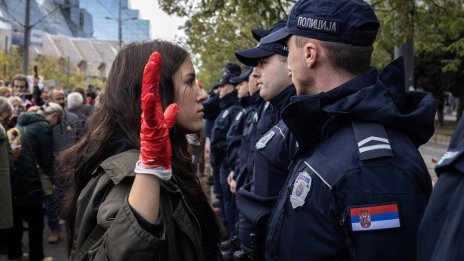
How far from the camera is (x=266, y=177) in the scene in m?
2.95

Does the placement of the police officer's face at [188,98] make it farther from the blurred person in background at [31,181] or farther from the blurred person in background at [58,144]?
the blurred person in background at [58,144]

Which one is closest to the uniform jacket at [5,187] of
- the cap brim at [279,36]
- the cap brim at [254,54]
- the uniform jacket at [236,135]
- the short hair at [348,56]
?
the uniform jacket at [236,135]

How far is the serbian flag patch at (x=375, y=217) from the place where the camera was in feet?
5.50

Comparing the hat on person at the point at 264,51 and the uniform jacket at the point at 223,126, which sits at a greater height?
the hat on person at the point at 264,51

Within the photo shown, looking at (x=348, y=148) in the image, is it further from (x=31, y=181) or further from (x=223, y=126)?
(x=223, y=126)

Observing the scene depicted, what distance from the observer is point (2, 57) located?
1373 inches

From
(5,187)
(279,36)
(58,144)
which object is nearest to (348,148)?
(279,36)

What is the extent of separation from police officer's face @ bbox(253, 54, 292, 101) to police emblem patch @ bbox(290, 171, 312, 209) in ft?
5.47

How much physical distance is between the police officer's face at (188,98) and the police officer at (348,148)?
0.39 m

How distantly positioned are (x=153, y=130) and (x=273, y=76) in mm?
2067

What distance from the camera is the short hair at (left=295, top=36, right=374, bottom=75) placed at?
1.98 meters

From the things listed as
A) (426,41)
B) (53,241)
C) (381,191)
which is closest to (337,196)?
(381,191)

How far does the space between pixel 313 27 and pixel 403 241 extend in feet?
2.90

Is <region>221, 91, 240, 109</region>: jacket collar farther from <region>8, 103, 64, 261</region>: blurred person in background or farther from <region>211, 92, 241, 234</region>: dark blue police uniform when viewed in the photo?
<region>8, 103, 64, 261</region>: blurred person in background
